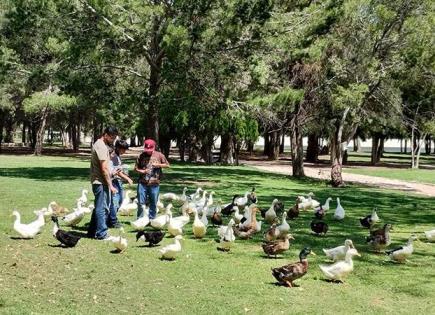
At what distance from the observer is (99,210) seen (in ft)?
34.9

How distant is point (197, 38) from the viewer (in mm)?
22031

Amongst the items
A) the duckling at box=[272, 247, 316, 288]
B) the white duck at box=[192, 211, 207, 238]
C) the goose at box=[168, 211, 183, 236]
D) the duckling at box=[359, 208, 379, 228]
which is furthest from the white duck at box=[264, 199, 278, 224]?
the duckling at box=[272, 247, 316, 288]

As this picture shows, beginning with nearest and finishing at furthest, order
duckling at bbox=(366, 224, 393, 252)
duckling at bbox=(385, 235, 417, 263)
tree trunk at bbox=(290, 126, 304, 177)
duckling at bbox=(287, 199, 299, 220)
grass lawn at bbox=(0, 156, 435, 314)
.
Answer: grass lawn at bbox=(0, 156, 435, 314)
duckling at bbox=(385, 235, 417, 263)
duckling at bbox=(366, 224, 393, 252)
duckling at bbox=(287, 199, 299, 220)
tree trunk at bbox=(290, 126, 304, 177)

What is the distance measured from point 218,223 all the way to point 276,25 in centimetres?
1194

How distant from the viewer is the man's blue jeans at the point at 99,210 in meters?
10.5

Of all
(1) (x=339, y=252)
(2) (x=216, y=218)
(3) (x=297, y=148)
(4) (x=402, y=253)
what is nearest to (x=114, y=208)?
(2) (x=216, y=218)

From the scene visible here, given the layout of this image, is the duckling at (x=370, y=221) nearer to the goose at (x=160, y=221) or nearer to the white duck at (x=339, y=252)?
the white duck at (x=339, y=252)

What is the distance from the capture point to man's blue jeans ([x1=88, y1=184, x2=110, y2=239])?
10.5 m

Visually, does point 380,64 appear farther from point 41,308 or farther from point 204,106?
point 41,308

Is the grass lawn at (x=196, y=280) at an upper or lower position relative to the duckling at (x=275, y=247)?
lower

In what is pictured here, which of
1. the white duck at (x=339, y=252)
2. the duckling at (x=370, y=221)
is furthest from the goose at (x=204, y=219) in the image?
the duckling at (x=370, y=221)

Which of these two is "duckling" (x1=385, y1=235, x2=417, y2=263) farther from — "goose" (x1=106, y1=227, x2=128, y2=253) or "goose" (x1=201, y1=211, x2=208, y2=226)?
"goose" (x1=106, y1=227, x2=128, y2=253)

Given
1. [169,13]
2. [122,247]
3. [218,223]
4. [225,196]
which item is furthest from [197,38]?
[122,247]

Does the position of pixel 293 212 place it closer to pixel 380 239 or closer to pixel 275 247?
pixel 380 239
